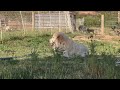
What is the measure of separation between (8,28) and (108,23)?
8036 millimetres

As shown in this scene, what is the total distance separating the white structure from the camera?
21072 mm

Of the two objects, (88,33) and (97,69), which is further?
(88,33)

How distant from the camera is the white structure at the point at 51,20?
21072 mm

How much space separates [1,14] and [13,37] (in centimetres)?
592

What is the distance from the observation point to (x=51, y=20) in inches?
840

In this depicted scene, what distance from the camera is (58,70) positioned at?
471 centimetres

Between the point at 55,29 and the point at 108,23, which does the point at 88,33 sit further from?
the point at 108,23

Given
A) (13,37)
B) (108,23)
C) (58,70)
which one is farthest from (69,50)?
(108,23)

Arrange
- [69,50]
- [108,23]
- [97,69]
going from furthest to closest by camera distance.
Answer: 1. [108,23]
2. [69,50]
3. [97,69]

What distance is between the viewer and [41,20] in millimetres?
21328

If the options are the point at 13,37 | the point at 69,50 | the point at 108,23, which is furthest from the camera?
the point at 108,23

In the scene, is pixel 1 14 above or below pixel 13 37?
above
